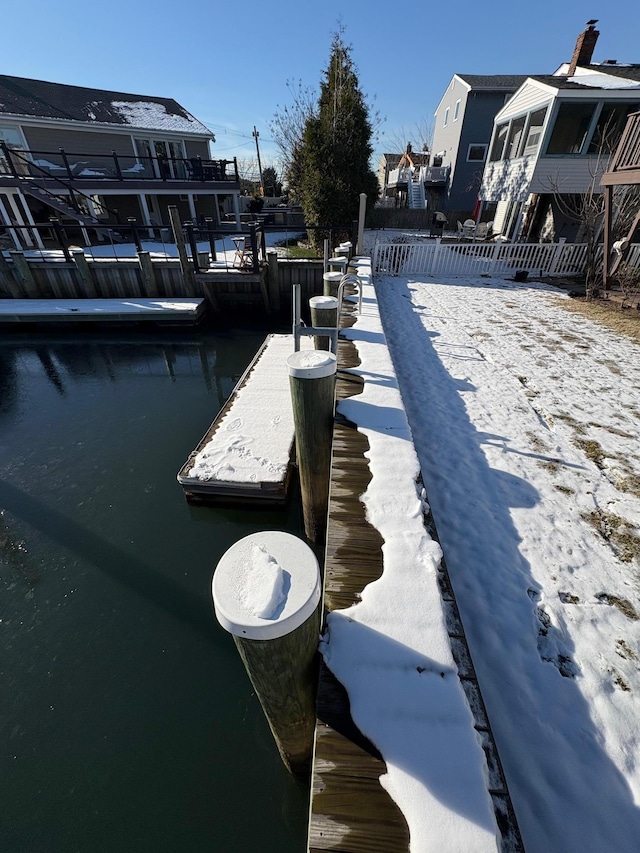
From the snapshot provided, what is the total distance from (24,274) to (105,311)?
11.8 feet

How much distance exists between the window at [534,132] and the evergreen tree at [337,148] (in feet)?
19.2

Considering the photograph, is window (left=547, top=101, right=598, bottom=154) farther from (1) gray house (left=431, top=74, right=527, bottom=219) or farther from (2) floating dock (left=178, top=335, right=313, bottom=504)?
(2) floating dock (left=178, top=335, right=313, bottom=504)

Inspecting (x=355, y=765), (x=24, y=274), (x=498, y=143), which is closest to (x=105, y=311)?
(x=24, y=274)

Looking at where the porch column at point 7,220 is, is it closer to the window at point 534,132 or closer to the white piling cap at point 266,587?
the white piling cap at point 266,587

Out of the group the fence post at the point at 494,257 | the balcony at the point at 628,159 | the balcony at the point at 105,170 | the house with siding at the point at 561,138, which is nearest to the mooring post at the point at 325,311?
the balcony at the point at 628,159

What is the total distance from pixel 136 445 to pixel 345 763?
6095 mm

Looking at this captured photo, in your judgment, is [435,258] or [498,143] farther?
[498,143]

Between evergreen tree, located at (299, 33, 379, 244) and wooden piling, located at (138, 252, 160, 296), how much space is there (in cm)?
672

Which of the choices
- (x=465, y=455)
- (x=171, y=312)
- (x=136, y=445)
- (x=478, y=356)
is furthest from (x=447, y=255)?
(x=136, y=445)

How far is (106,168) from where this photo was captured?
1758 cm

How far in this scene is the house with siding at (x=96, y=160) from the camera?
15445 millimetres

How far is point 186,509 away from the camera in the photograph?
16.5ft

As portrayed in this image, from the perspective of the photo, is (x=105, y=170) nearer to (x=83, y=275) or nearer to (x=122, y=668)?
(x=83, y=275)

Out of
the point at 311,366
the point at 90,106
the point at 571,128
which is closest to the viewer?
the point at 311,366
